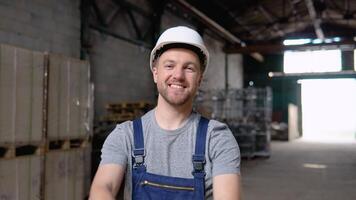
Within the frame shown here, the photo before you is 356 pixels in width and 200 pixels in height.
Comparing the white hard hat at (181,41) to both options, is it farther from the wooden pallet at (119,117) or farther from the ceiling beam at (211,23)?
the ceiling beam at (211,23)

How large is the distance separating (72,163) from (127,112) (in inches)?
151

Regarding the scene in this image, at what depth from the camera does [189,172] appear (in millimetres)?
1680

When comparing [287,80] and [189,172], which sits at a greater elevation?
[287,80]

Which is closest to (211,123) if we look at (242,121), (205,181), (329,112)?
(205,181)

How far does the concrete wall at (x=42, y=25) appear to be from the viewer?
6.35 metres

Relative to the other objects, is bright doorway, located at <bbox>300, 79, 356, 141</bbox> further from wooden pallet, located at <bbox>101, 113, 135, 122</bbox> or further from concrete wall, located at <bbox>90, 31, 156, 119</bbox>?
wooden pallet, located at <bbox>101, 113, 135, 122</bbox>

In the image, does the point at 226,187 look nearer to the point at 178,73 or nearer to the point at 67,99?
the point at 178,73

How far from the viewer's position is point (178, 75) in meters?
1.71

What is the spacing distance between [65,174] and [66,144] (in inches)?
15.1

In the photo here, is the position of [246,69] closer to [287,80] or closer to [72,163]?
[287,80]

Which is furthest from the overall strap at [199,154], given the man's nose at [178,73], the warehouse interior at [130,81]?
the warehouse interior at [130,81]

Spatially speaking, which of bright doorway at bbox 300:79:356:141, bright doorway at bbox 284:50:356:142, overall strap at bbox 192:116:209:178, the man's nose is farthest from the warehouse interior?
bright doorway at bbox 300:79:356:141

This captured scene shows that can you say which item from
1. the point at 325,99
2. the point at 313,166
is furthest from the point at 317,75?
the point at 313,166

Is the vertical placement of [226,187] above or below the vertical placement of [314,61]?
below
